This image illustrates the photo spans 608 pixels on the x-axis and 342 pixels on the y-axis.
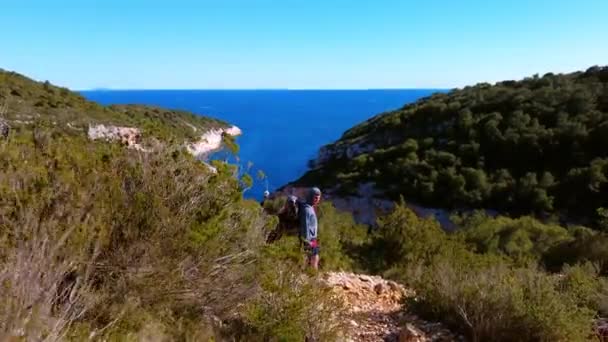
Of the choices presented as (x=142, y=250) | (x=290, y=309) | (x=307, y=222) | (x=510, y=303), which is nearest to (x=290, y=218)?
(x=307, y=222)

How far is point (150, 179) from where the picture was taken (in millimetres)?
3852

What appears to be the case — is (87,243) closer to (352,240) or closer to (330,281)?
(330,281)

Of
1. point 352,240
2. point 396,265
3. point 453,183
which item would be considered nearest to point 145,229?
point 396,265

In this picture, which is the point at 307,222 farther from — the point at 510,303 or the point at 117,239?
the point at 117,239

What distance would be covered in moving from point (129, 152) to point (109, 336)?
5.44 feet

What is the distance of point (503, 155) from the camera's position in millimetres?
30719

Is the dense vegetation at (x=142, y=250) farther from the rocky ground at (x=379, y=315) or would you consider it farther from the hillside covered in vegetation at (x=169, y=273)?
the rocky ground at (x=379, y=315)

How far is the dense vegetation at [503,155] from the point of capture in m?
26.3

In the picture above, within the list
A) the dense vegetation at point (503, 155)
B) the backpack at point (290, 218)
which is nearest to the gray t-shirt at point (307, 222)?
the backpack at point (290, 218)

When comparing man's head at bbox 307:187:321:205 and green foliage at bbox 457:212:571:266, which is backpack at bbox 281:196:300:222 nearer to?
man's head at bbox 307:187:321:205

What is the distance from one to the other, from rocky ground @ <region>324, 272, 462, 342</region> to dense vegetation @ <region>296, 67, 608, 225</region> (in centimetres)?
2058

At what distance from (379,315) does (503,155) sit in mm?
27984

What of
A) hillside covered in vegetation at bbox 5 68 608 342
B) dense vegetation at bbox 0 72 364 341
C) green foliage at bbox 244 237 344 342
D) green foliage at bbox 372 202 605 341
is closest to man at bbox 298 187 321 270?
hillside covered in vegetation at bbox 5 68 608 342

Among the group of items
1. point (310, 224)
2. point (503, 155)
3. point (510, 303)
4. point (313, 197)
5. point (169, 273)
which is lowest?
point (503, 155)
